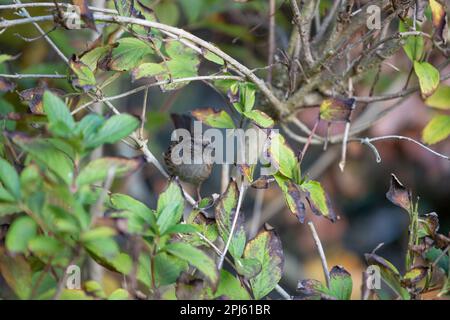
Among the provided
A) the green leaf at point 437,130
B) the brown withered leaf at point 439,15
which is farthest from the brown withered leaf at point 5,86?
the green leaf at point 437,130

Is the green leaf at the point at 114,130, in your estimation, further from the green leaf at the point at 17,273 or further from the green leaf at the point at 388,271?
the green leaf at the point at 388,271

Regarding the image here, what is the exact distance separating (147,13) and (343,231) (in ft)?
5.30

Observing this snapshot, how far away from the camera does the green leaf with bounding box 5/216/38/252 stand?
0.60 metres

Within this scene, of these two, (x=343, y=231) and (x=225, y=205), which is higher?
(x=225, y=205)

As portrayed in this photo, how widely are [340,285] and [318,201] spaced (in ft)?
0.46

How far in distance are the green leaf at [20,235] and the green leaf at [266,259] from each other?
1.01 ft

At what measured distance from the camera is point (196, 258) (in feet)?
2.26

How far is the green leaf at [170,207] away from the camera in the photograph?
73 centimetres

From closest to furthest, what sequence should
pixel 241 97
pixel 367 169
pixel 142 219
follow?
pixel 142 219 → pixel 241 97 → pixel 367 169

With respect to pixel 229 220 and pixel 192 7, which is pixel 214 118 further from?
pixel 192 7

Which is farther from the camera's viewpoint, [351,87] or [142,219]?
[351,87]

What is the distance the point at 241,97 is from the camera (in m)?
0.97
